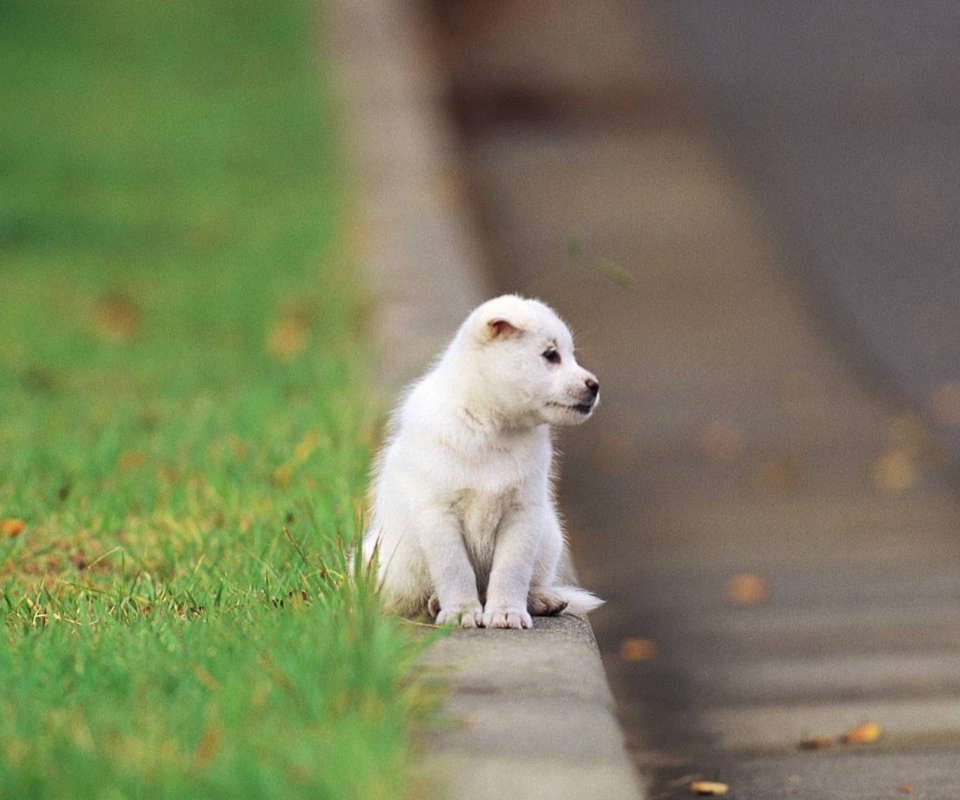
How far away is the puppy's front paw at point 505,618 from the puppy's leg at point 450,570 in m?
0.02

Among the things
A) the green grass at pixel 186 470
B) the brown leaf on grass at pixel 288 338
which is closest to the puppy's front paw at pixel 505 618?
the green grass at pixel 186 470

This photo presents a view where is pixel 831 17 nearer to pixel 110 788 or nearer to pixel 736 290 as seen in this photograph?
pixel 736 290

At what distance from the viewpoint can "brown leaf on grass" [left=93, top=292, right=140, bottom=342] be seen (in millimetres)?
9445

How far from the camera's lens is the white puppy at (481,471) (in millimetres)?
4184

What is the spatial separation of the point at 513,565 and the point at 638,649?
2120 mm

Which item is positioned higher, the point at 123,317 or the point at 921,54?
the point at 921,54

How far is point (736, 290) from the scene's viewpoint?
12523 millimetres

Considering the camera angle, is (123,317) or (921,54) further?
(921,54)

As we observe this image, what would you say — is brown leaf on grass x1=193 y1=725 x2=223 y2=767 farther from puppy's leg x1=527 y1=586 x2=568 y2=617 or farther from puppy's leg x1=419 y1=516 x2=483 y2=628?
puppy's leg x1=527 y1=586 x2=568 y2=617

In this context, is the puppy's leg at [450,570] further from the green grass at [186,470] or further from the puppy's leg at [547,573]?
the puppy's leg at [547,573]

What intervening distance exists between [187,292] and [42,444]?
374 cm

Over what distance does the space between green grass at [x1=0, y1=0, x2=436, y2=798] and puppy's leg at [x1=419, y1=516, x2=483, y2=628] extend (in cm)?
15

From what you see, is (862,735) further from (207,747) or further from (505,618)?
(207,747)

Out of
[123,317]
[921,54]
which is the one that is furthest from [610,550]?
[921,54]
